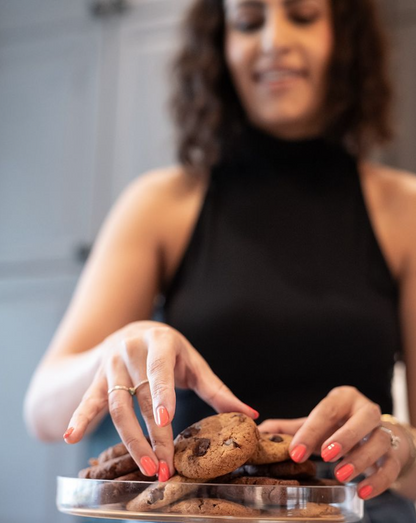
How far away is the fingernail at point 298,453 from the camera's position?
52 cm

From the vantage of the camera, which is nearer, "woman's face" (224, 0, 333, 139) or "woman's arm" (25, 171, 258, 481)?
"woman's arm" (25, 171, 258, 481)

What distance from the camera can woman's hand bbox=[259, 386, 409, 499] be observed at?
547 mm

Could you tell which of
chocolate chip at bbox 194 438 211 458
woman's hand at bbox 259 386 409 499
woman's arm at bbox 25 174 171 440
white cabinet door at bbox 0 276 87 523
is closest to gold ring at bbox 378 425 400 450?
woman's hand at bbox 259 386 409 499

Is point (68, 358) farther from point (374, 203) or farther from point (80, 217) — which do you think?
point (80, 217)

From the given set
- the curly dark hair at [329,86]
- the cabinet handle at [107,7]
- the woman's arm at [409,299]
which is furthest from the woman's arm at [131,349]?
the cabinet handle at [107,7]

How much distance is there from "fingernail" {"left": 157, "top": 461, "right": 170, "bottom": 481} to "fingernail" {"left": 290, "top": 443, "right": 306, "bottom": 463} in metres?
0.11

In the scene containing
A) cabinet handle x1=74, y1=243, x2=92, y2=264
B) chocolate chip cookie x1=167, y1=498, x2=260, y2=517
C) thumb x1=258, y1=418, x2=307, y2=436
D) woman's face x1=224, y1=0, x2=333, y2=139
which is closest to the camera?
chocolate chip cookie x1=167, y1=498, x2=260, y2=517

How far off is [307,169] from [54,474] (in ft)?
3.92

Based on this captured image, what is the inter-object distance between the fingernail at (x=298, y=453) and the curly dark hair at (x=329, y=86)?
787 mm

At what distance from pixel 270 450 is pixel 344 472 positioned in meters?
0.08

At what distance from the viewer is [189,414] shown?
65 cm

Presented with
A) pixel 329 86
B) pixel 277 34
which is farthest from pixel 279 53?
pixel 329 86

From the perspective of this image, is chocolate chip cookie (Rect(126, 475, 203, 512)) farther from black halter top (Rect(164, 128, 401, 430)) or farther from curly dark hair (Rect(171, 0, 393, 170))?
curly dark hair (Rect(171, 0, 393, 170))

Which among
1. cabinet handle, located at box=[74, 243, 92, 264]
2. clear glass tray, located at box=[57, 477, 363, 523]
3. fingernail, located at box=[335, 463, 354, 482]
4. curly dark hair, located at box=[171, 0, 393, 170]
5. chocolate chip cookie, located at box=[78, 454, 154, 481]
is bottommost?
cabinet handle, located at box=[74, 243, 92, 264]
